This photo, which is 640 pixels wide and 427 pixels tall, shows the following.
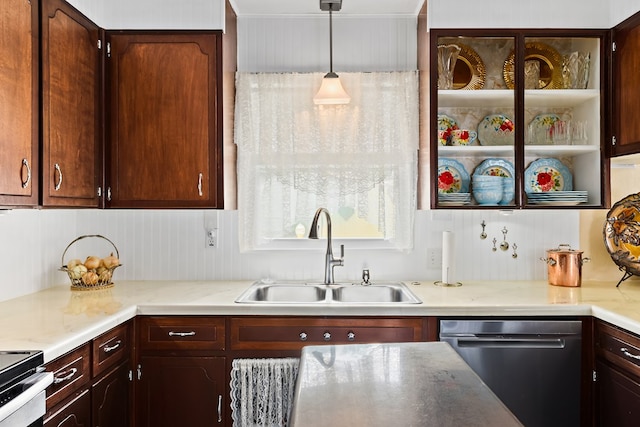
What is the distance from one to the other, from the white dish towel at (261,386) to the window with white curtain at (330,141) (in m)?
0.83

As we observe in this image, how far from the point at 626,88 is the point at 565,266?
0.92 meters

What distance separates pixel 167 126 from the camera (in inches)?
101

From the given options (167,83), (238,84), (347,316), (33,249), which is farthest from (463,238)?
(33,249)

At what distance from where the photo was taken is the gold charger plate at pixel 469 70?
2730 millimetres

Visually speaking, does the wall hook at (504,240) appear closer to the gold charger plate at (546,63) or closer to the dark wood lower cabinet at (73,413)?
the gold charger plate at (546,63)

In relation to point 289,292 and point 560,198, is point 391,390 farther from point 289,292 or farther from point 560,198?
point 560,198

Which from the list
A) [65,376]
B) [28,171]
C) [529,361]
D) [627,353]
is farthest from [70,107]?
[627,353]

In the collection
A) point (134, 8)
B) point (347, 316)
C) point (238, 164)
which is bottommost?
point (347, 316)

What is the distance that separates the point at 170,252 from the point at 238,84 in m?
1.03

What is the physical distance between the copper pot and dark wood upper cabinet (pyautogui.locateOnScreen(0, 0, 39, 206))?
246 centimetres

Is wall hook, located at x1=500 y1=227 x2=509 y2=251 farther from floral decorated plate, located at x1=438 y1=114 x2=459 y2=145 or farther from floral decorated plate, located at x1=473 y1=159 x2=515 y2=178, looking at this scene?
floral decorated plate, located at x1=438 y1=114 x2=459 y2=145

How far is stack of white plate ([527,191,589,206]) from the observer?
8.66 ft

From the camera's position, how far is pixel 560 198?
8.66 feet

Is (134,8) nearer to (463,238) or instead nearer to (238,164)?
(238,164)
